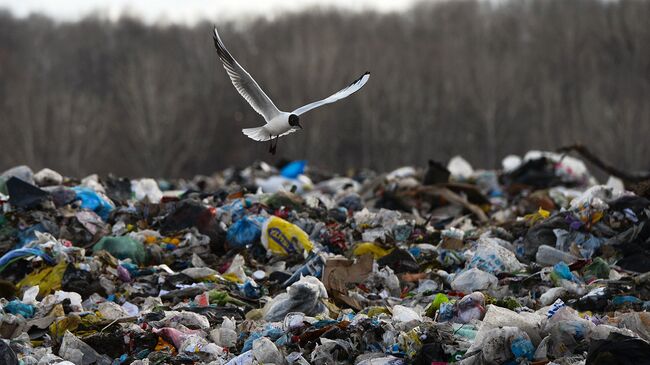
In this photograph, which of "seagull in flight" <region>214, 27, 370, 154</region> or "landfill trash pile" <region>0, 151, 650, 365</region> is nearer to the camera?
"landfill trash pile" <region>0, 151, 650, 365</region>

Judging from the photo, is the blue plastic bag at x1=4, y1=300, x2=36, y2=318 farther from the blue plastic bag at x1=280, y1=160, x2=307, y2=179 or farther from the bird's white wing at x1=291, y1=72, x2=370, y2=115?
the blue plastic bag at x1=280, y1=160, x2=307, y2=179

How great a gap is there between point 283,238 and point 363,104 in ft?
90.5

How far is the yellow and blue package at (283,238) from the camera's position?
7219 millimetres

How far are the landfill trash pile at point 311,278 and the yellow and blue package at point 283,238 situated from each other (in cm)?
1

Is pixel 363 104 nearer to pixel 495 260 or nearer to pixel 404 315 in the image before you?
pixel 495 260

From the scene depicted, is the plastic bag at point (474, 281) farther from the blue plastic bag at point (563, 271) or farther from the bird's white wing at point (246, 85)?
the bird's white wing at point (246, 85)

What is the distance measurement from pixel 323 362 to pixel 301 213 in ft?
11.5

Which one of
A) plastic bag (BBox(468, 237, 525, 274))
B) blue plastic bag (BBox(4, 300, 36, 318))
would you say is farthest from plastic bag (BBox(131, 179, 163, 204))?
plastic bag (BBox(468, 237, 525, 274))

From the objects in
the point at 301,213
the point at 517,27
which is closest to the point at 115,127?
the point at 517,27

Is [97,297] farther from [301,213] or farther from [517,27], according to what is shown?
[517,27]

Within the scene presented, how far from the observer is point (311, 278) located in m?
5.84

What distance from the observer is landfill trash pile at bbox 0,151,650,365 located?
4.71m

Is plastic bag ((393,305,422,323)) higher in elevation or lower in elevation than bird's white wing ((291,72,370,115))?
lower

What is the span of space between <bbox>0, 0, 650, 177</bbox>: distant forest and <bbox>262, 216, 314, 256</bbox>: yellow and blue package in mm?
22341
